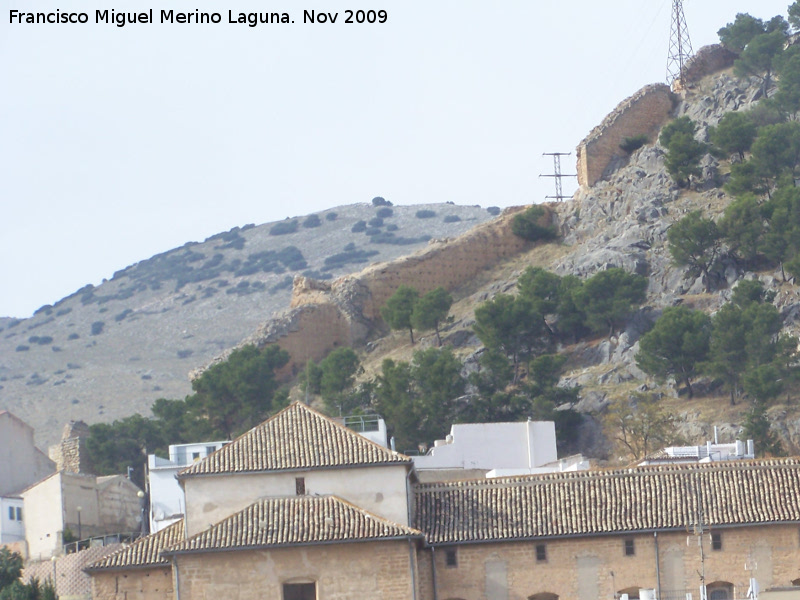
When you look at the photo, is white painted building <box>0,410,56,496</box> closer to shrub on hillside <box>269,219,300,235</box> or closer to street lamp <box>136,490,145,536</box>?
street lamp <box>136,490,145,536</box>

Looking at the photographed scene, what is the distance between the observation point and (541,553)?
37.9 metres

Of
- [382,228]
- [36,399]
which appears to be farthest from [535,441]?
[382,228]

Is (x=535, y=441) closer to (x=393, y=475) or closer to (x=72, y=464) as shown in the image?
(x=393, y=475)

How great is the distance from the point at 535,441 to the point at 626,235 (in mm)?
18077

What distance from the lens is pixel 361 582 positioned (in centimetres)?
3669

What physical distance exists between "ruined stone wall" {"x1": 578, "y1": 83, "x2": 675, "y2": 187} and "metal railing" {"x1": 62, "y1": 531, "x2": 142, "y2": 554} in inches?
1290

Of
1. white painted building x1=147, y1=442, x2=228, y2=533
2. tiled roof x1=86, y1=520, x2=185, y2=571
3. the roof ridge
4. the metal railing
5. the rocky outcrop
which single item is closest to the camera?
tiled roof x1=86, y1=520, x2=185, y2=571

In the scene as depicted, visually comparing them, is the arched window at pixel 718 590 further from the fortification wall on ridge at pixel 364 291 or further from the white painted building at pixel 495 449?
the fortification wall on ridge at pixel 364 291

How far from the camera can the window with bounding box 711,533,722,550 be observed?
1475 inches

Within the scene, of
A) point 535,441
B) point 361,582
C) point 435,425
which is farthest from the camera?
point 435,425

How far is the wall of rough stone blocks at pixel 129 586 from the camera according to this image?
3791cm

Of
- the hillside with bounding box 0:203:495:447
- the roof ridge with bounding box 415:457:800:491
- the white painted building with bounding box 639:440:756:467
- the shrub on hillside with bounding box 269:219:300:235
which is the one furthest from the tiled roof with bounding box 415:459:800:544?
the shrub on hillside with bounding box 269:219:300:235

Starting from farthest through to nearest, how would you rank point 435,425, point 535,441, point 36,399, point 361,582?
1. point 36,399
2. point 435,425
3. point 535,441
4. point 361,582

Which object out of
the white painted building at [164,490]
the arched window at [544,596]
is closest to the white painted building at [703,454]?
the arched window at [544,596]
